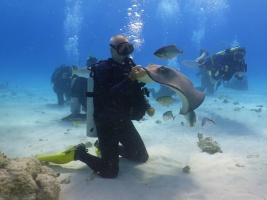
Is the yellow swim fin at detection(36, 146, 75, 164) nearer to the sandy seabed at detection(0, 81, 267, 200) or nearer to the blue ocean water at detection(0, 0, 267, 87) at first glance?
the sandy seabed at detection(0, 81, 267, 200)

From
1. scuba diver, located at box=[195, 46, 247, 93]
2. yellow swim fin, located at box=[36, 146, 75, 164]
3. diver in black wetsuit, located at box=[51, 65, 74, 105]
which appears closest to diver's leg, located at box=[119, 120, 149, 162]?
yellow swim fin, located at box=[36, 146, 75, 164]

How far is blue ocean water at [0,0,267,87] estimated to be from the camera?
11225 centimetres

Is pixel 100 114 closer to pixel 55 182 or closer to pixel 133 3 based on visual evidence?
pixel 55 182

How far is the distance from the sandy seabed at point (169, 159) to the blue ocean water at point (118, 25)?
9471 centimetres

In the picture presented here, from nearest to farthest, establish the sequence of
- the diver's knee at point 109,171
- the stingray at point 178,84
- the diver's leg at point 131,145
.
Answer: the stingray at point 178,84, the diver's knee at point 109,171, the diver's leg at point 131,145

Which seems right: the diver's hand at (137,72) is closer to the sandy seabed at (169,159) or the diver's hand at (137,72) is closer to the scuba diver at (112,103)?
the scuba diver at (112,103)

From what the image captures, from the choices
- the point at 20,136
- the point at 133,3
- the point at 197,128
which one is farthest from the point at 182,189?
the point at 133,3

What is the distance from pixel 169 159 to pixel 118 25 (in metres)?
139

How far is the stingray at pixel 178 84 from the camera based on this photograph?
399cm

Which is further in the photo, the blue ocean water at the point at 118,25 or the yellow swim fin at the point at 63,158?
the blue ocean water at the point at 118,25

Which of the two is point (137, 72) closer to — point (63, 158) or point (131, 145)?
point (131, 145)

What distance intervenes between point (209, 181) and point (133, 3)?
341ft

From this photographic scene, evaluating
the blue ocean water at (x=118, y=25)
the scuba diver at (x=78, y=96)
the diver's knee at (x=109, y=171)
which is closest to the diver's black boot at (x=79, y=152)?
the diver's knee at (x=109, y=171)

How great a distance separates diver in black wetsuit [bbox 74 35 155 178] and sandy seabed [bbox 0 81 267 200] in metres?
0.34
